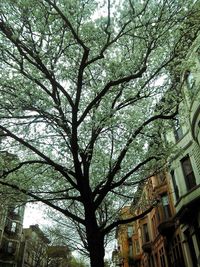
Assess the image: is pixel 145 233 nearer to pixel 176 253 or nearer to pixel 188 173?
pixel 176 253

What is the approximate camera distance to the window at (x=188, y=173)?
19.6 meters

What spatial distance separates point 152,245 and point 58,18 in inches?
1245

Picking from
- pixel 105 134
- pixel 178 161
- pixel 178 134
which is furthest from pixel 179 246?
pixel 105 134

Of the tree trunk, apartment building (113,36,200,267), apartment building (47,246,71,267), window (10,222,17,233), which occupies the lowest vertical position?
the tree trunk

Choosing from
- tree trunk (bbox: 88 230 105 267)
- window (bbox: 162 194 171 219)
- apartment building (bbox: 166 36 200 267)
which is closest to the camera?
tree trunk (bbox: 88 230 105 267)

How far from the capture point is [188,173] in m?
20.1

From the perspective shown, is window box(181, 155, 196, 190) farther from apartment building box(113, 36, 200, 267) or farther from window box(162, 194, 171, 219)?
window box(162, 194, 171, 219)

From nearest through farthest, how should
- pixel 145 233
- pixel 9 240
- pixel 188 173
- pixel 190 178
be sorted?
pixel 190 178 < pixel 188 173 < pixel 145 233 < pixel 9 240

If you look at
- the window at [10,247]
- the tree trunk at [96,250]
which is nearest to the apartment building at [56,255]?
the window at [10,247]

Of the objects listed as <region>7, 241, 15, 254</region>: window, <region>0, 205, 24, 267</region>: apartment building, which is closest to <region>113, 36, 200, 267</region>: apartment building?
<region>0, 205, 24, 267</region>: apartment building

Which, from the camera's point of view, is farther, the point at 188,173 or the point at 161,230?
the point at 161,230

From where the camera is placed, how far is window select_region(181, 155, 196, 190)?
64.4ft

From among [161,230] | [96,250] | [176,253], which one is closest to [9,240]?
[161,230]

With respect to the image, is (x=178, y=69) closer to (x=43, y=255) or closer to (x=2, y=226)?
(x=2, y=226)
